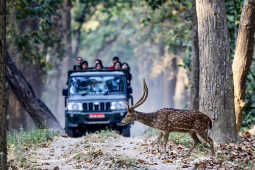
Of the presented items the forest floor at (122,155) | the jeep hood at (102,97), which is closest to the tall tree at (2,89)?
the forest floor at (122,155)

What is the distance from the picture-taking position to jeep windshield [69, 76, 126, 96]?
51.3ft

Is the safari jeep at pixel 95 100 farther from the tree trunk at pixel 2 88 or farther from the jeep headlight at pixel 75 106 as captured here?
the tree trunk at pixel 2 88

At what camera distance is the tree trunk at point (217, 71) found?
11930 millimetres

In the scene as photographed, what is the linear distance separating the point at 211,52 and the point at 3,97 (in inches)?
233

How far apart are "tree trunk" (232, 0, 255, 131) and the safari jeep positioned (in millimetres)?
3601

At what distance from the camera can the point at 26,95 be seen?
1777 centimetres

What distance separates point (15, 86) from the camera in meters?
17.6

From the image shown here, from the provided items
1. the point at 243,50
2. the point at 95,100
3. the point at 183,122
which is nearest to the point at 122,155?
the point at 183,122

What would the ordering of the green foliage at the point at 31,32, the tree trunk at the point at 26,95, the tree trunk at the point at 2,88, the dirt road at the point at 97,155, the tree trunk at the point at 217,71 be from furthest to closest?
the green foliage at the point at 31,32 → the tree trunk at the point at 26,95 → the tree trunk at the point at 217,71 → the dirt road at the point at 97,155 → the tree trunk at the point at 2,88

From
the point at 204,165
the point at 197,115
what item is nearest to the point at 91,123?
the point at 197,115

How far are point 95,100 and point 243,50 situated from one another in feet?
15.6

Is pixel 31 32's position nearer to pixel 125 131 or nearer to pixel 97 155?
pixel 125 131

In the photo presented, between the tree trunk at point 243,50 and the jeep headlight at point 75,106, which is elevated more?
the tree trunk at point 243,50

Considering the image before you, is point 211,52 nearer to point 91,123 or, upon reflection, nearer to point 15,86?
point 91,123
